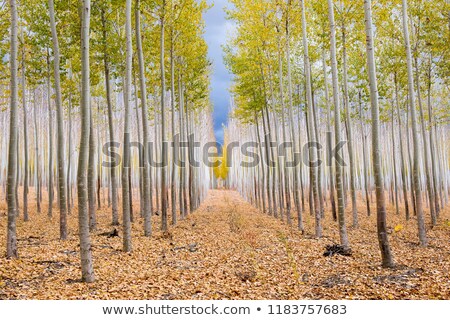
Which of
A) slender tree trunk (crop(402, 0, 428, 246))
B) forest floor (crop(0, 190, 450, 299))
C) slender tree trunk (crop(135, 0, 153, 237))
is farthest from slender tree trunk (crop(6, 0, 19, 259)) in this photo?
slender tree trunk (crop(402, 0, 428, 246))

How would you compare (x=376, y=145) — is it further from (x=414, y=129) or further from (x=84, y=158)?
(x=84, y=158)

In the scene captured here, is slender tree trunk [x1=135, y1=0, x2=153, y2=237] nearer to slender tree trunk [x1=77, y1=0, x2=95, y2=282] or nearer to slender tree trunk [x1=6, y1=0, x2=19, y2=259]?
slender tree trunk [x1=6, y1=0, x2=19, y2=259]

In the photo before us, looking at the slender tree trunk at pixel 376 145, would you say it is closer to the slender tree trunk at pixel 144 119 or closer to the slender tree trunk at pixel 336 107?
the slender tree trunk at pixel 336 107

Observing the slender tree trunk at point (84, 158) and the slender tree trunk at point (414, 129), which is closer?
the slender tree trunk at point (84, 158)

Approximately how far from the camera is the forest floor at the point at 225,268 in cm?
598

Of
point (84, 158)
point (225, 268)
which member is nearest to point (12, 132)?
point (84, 158)

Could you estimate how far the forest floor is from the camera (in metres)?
5.98

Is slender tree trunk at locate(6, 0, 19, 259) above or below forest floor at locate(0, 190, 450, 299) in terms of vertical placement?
above

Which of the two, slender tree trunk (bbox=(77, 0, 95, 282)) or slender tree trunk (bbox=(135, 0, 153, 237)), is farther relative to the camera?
slender tree trunk (bbox=(135, 0, 153, 237))

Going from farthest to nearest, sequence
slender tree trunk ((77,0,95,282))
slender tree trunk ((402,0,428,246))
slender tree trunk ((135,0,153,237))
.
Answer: slender tree trunk ((135,0,153,237)), slender tree trunk ((402,0,428,246)), slender tree trunk ((77,0,95,282))

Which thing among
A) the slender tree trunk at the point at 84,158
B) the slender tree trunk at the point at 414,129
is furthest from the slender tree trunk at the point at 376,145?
the slender tree trunk at the point at 84,158

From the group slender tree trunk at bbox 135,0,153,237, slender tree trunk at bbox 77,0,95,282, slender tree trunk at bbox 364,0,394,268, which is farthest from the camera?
slender tree trunk at bbox 135,0,153,237

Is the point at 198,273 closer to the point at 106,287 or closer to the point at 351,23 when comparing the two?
the point at 106,287

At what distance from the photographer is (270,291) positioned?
20.5ft
